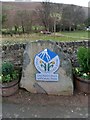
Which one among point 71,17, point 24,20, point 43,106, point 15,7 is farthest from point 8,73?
point 71,17

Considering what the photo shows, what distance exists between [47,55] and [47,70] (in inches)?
10.3

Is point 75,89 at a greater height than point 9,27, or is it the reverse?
point 9,27

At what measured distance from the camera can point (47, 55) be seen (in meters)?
3.16

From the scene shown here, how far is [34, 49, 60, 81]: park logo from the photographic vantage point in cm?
316

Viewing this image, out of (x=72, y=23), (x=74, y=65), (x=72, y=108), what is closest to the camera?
(x=72, y=108)

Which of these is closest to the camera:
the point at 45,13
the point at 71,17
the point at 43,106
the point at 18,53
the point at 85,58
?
the point at 43,106

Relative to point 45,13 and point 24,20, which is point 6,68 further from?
point 45,13

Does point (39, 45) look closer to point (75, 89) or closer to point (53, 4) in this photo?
point (75, 89)

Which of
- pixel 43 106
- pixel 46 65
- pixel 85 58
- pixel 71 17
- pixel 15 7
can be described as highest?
pixel 15 7

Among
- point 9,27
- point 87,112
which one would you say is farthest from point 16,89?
point 9,27

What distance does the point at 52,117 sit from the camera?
8.61ft

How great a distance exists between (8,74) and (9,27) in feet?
40.4

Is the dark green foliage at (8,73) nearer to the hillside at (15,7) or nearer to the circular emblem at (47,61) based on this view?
the circular emblem at (47,61)

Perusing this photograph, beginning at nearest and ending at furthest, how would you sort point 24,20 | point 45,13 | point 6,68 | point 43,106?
point 43,106 → point 6,68 → point 24,20 → point 45,13
